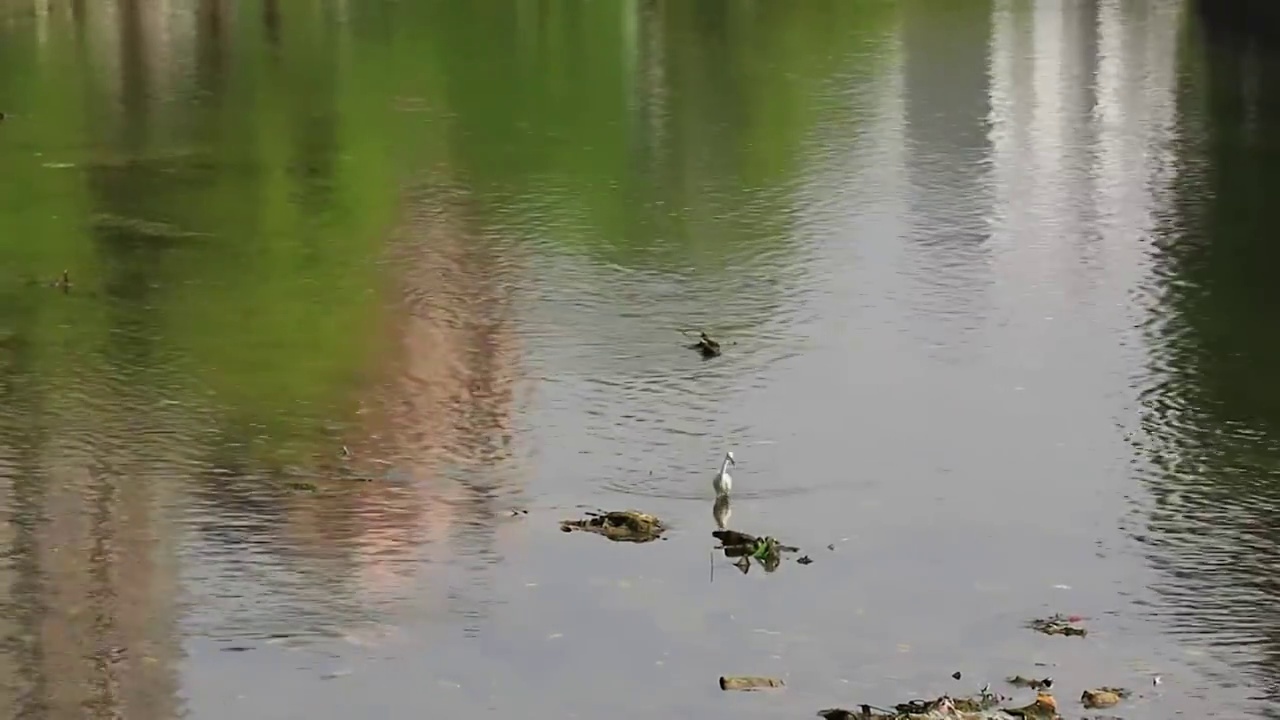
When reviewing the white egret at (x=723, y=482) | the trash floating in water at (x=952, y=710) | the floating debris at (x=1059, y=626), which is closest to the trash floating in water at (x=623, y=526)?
the white egret at (x=723, y=482)

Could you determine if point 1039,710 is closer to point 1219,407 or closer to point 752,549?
point 752,549

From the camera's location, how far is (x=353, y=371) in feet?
57.7

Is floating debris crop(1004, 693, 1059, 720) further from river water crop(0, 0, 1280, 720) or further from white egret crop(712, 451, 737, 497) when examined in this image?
white egret crop(712, 451, 737, 497)

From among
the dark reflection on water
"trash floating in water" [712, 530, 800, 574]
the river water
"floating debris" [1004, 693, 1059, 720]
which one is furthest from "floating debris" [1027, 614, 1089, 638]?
"trash floating in water" [712, 530, 800, 574]

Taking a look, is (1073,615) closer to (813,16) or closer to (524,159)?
(524,159)

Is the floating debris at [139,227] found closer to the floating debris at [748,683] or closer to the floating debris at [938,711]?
the floating debris at [748,683]

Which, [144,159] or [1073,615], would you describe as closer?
[1073,615]

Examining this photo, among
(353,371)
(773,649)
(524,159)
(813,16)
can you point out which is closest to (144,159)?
(524,159)

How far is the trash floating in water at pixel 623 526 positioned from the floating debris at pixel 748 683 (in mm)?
2196

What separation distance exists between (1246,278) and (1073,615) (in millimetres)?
9469

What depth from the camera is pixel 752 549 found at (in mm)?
13477

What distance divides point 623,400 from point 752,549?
3.46 metres

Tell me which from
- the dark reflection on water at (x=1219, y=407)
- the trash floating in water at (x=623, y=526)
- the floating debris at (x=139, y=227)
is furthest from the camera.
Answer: the floating debris at (x=139, y=227)

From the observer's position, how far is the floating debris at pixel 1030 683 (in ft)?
37.4
